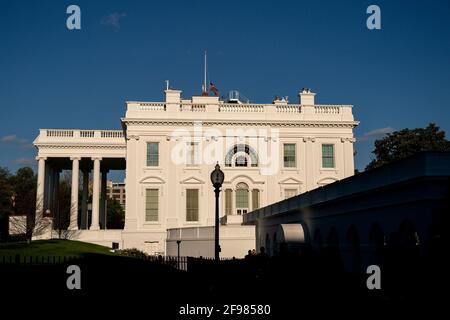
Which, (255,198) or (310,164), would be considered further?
(310,164)

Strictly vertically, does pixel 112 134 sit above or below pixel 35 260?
above

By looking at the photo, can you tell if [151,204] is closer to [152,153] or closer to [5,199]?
[152,153]

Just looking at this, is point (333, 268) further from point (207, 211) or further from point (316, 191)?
point (207, 211)

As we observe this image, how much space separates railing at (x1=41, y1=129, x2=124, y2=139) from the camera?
6356 centimetres

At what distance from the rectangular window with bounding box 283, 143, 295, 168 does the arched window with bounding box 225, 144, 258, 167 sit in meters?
3.18

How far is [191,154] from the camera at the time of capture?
57.0 meters

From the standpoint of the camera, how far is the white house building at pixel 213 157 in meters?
55.8

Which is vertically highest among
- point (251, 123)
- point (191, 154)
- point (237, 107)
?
point (237, 107)

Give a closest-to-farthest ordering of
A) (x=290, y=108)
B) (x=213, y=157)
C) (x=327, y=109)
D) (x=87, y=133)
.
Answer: (x=213, y=157) < (x=290, y=108) < (x=327, y=109) < (x=87, y=133)

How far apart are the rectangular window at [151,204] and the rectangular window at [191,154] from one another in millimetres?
4334

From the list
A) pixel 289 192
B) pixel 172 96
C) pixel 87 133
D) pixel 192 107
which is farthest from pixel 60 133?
pixel 289 192

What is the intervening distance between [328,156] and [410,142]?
20.9m

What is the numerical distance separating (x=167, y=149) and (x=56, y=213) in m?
22.9

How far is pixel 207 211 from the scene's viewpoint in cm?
5622
